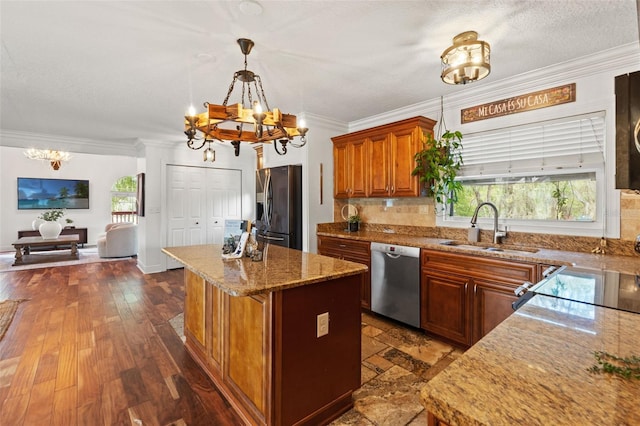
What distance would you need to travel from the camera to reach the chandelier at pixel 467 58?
2061 mm

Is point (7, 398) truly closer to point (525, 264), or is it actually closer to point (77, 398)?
point (77, 398)

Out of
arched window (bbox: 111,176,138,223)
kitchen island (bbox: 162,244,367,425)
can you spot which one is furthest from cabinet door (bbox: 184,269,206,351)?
arched window (bbox: 111,176,138,223)

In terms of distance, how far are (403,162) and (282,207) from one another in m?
1.73

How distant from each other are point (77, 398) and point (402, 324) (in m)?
2.78

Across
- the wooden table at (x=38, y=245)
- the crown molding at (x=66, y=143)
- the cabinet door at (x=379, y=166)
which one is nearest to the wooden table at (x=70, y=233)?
the wooden table at (x=38, y=245)

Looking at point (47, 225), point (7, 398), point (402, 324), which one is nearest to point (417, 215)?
point (402, 324)

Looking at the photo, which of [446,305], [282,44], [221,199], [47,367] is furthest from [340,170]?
[47,367]

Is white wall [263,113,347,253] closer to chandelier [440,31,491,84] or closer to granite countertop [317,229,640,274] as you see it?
granite countertop [317,229,640,274]

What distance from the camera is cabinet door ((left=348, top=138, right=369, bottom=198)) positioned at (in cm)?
389

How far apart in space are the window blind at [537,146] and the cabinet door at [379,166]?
829 mm

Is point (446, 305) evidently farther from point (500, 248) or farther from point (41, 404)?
point (41, 404)

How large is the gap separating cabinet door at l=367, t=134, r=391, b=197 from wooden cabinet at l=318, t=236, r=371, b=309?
68 cm

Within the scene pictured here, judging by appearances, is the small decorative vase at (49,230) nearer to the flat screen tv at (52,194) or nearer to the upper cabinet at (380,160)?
the flat screen tv at (52,194)

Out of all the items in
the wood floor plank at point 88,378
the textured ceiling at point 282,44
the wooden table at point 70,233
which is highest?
the textured ceiling at point 282,44
